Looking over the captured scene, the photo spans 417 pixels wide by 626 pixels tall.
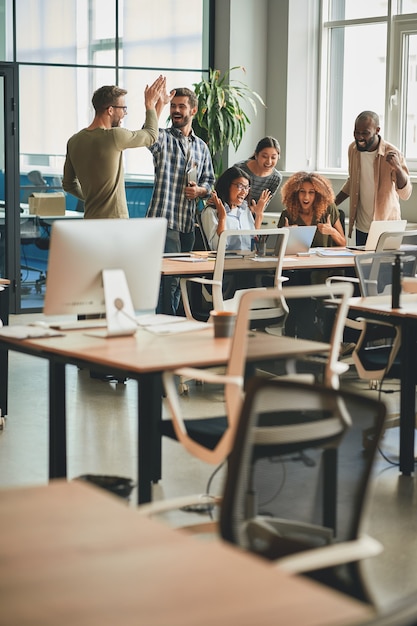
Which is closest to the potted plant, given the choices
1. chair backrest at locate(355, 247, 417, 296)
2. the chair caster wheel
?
the chair caster wheel

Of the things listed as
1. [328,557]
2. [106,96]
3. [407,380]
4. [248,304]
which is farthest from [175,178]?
[328,557]

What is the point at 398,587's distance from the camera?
11.0 ft

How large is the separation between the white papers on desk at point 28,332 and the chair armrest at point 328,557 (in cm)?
195

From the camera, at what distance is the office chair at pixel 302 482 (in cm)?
203

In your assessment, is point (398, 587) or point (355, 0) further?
point (355, 0)

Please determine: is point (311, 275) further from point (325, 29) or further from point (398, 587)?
point (325, 29)

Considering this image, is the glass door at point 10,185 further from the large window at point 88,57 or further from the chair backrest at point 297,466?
the chair backrest at point 297,466

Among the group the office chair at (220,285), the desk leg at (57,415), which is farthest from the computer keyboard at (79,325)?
the office chair at (220,285)

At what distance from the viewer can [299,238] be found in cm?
649

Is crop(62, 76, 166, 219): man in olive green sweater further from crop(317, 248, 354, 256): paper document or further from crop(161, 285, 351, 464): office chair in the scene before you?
crop(161, 285, 351, 464): office chair

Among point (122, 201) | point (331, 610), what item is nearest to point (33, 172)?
point (122, 201)

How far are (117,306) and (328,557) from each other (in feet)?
6.49

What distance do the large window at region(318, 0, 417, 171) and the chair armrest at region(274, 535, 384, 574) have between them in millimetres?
7644

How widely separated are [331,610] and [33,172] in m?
8.25
